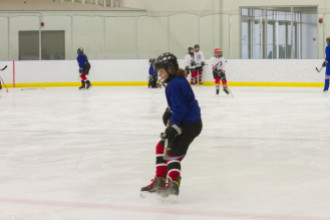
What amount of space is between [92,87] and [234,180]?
1443 cm

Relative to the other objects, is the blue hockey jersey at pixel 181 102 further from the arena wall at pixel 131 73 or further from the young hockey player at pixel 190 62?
the young hockey player at pixel 190 62

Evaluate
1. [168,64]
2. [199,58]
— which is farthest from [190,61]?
[168,64]

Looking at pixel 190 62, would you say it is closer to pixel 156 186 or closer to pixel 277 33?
pixel 277 33

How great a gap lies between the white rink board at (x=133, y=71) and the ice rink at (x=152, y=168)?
8439mm

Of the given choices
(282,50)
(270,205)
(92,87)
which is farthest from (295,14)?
(270,205)

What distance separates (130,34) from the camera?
19031mm

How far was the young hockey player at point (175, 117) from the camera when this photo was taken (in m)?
3.49

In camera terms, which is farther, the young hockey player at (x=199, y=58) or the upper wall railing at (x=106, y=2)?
the upper wall railing at (x=106, y=2)

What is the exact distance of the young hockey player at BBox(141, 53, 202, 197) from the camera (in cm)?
349

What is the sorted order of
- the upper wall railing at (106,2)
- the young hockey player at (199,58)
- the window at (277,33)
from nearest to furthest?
the young hockey player at (199,58) → the window at (277,33) → the upper wall railing at (106,2)

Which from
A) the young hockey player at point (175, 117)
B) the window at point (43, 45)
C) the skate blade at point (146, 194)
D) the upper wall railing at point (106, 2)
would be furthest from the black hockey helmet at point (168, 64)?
the upper wall railing at point (106, 2)

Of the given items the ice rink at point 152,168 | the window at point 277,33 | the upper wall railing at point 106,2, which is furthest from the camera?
the upper wall railing at point 106,2

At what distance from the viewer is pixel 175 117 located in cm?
349

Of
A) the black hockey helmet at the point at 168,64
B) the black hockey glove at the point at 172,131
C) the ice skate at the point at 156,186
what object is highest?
the black hockey helmet at the point at 168,64
